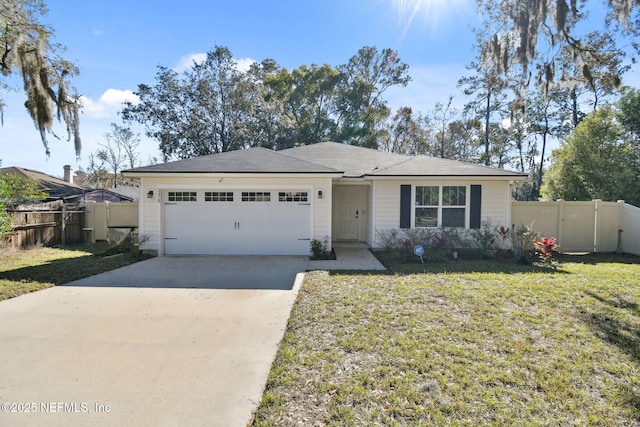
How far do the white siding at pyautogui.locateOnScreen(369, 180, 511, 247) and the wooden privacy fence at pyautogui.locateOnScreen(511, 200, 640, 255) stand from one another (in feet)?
3.03

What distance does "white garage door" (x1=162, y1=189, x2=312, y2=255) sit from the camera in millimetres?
9633

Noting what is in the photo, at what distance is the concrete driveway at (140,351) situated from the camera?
103 inches

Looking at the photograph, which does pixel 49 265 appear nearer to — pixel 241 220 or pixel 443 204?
pixel 241 220

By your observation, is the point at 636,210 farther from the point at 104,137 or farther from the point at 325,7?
the point at 104,137

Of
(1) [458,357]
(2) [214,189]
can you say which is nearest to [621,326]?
(1) [458,357]

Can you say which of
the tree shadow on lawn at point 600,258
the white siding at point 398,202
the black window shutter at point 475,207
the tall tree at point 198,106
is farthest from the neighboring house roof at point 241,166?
the tall tree at point 198,106

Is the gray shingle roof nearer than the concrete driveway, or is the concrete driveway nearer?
the concrete driveway

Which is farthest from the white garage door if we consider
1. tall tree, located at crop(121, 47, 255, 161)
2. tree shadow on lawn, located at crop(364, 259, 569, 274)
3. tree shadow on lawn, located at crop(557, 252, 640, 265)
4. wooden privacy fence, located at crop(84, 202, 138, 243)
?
tall tree, located at crop(121, 47, 255, 161)

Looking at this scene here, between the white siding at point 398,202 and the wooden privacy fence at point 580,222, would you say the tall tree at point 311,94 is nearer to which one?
the white siding at point 398,202

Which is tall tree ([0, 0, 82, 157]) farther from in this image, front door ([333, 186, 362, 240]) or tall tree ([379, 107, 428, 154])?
tall tree ([379, 107, 428, 154])

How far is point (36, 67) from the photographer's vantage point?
875 cm

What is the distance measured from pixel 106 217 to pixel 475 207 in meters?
13.9

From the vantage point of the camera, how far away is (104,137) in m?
35.0

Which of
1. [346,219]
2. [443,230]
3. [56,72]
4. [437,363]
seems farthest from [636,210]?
[56,72]
